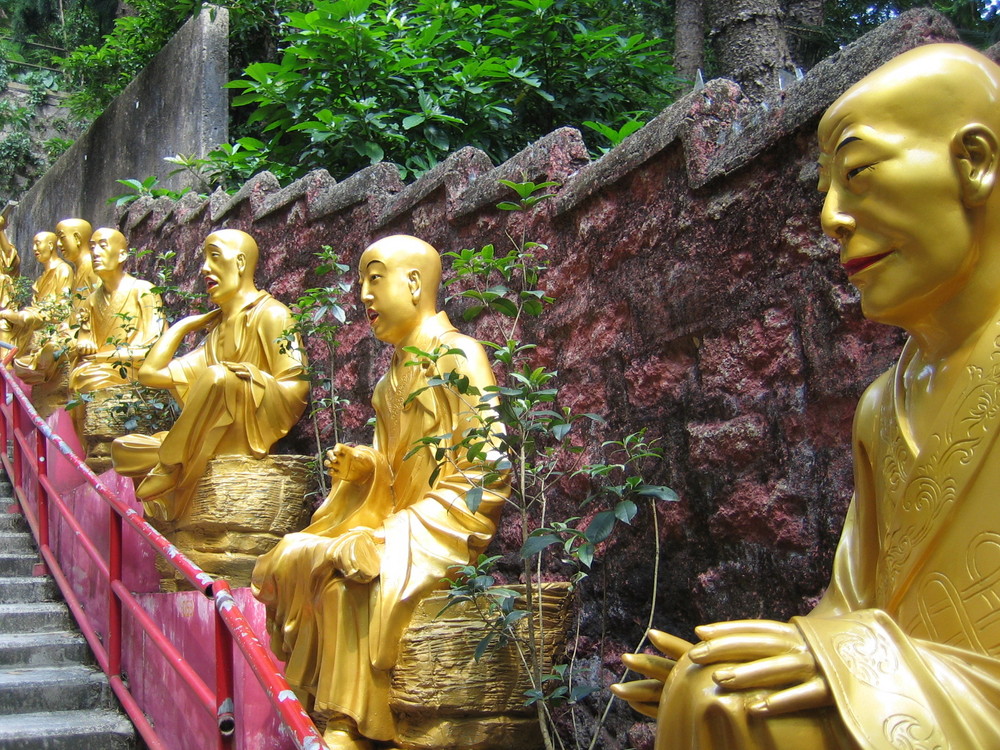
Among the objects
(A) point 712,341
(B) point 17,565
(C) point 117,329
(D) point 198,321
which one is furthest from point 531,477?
(C) point 117,329

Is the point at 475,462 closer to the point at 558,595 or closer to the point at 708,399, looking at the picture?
the point at 558,595

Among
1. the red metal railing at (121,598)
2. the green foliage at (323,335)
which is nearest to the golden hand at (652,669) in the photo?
the red metal railing at (121,598)

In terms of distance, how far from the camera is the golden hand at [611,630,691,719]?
1.79 meters

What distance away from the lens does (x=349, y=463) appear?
3.65 metres

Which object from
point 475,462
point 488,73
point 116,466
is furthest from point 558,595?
point 488,73

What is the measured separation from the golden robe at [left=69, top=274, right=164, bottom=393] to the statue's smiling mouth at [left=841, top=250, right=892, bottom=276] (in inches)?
204

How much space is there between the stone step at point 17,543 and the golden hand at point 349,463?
3.34m

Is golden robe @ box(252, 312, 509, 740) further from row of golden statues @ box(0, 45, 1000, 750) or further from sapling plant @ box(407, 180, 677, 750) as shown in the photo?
row of golden statues @ box(0, 45, 1000, 750)

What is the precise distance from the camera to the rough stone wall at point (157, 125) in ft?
28.4

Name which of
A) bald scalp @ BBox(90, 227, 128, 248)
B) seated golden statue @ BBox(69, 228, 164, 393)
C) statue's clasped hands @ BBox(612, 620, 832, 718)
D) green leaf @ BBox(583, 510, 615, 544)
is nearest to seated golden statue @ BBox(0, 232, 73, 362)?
seated golden statue @ BBox(69, 228, 164, 393)

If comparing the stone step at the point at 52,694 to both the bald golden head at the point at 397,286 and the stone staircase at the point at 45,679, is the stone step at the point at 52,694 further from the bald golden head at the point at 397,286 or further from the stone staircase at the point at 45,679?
the bald golden head at the point at 397,286

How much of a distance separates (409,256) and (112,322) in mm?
3899

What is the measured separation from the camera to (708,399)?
3244 millimetres

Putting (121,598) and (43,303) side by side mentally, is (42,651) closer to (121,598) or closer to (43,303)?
(121,598)
